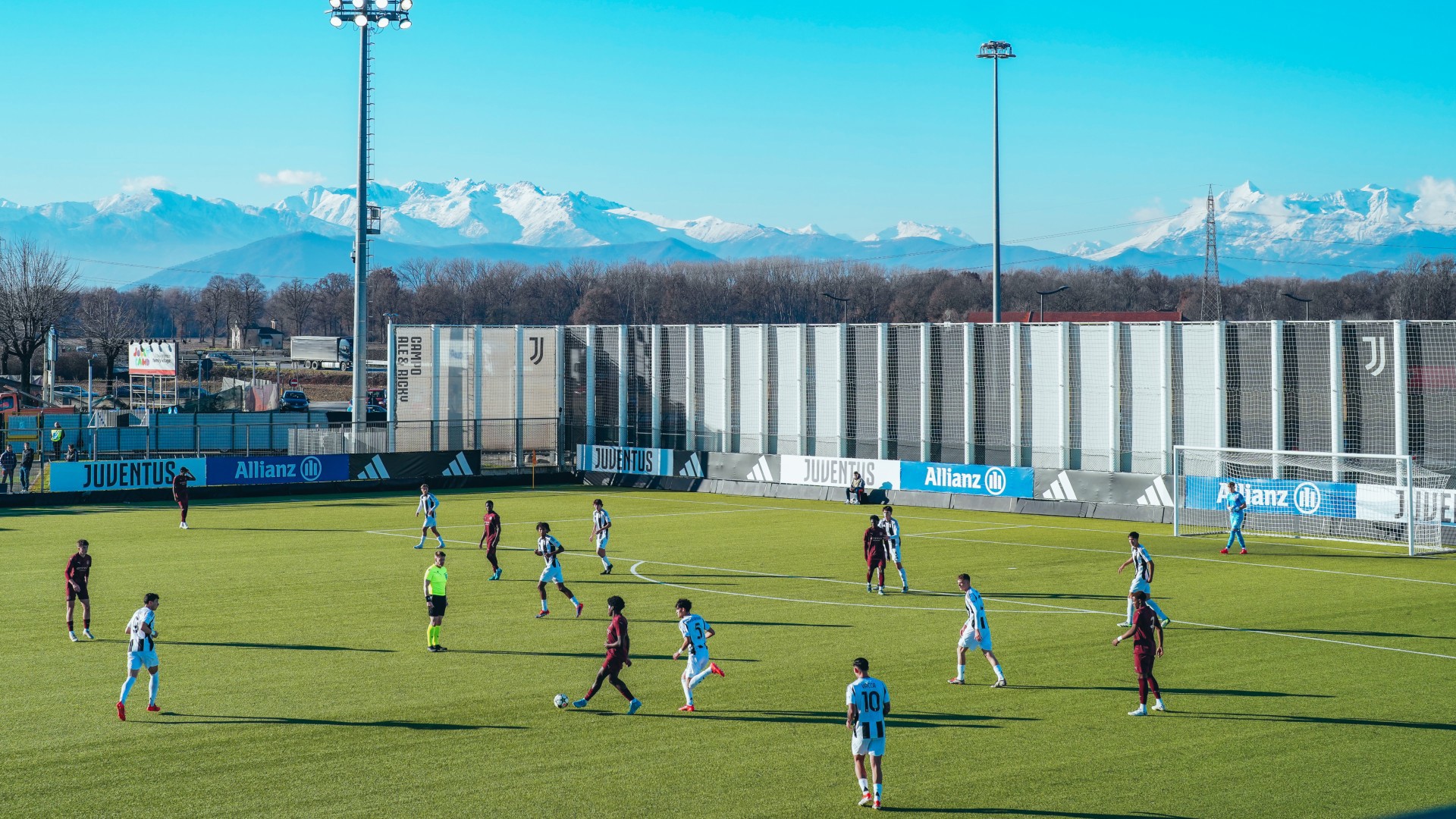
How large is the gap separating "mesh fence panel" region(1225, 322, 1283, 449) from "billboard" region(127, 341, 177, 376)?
51.5 m

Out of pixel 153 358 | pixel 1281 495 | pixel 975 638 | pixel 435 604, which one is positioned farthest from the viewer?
pixel 153 358

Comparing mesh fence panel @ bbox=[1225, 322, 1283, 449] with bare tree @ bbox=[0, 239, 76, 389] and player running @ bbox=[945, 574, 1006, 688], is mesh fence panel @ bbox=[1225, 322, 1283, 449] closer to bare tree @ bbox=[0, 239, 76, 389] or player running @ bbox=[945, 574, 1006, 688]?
player running @ bbox=[945, 574, 1006, 688]

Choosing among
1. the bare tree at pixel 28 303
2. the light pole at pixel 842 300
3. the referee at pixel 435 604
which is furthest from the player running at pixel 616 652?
the bare tree at pixel 28 303

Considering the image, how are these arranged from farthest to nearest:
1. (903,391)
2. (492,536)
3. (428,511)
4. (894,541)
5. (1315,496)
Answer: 1. (903,391)
2. (1315,496)
3. (428,511)
4. (492,536)
5. (894,541)

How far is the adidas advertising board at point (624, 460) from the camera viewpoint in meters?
55.7

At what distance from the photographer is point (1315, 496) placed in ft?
122

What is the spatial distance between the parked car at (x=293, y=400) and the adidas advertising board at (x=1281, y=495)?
67091mm

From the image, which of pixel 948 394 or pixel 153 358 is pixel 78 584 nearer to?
Answer: pixel 948 394

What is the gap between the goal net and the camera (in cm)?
3519

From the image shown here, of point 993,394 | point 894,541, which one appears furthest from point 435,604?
point 993,394

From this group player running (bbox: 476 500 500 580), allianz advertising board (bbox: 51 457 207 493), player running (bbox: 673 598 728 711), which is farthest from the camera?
allianz advertising board (bbox: 51 457 207 493)

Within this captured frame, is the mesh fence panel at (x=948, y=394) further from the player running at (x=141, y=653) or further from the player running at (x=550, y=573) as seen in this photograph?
the player running at (x=141, y=653)

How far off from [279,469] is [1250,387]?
37002mm

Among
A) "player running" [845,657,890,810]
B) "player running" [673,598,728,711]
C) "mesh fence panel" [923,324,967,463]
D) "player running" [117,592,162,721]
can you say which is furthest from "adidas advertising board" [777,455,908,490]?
"player running" [845,657,890,810]
